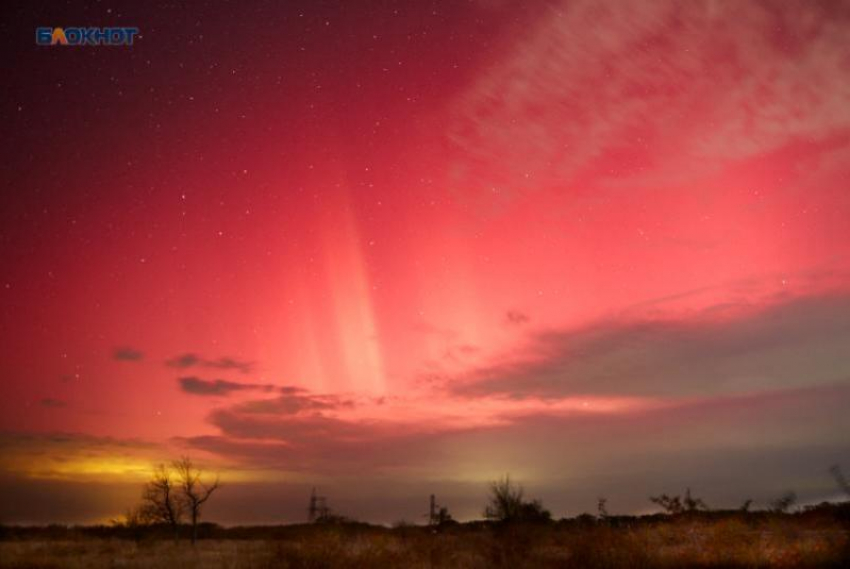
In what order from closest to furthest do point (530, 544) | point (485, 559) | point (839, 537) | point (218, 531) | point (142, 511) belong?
point (839, 537) < point (485, 559) < point (530, 544) < point (142, 511) < point (218, 531)

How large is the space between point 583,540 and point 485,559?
15.2 ft

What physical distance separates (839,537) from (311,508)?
68.4 meters

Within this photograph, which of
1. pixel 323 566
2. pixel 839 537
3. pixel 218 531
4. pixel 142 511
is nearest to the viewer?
pixel 323 566

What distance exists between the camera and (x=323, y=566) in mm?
24266

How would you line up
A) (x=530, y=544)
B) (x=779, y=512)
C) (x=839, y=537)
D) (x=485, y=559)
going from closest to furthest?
(x=839, y=537)
(x=485, y=559)
(x=530, y=544)
(x=779, y=512)

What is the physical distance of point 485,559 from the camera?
99.9 feet

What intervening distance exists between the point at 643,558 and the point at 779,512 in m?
29.3

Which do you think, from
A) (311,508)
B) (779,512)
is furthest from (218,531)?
(779,512)

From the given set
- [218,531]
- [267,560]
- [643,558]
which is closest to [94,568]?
[267,560]

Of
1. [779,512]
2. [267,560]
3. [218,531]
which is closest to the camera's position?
[267,560]

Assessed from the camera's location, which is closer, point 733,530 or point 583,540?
point 583,540

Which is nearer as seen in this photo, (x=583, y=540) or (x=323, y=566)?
(x=323, y=566)

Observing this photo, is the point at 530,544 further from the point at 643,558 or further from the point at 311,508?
the point at 311,508

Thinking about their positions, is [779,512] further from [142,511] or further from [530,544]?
[142,511]
